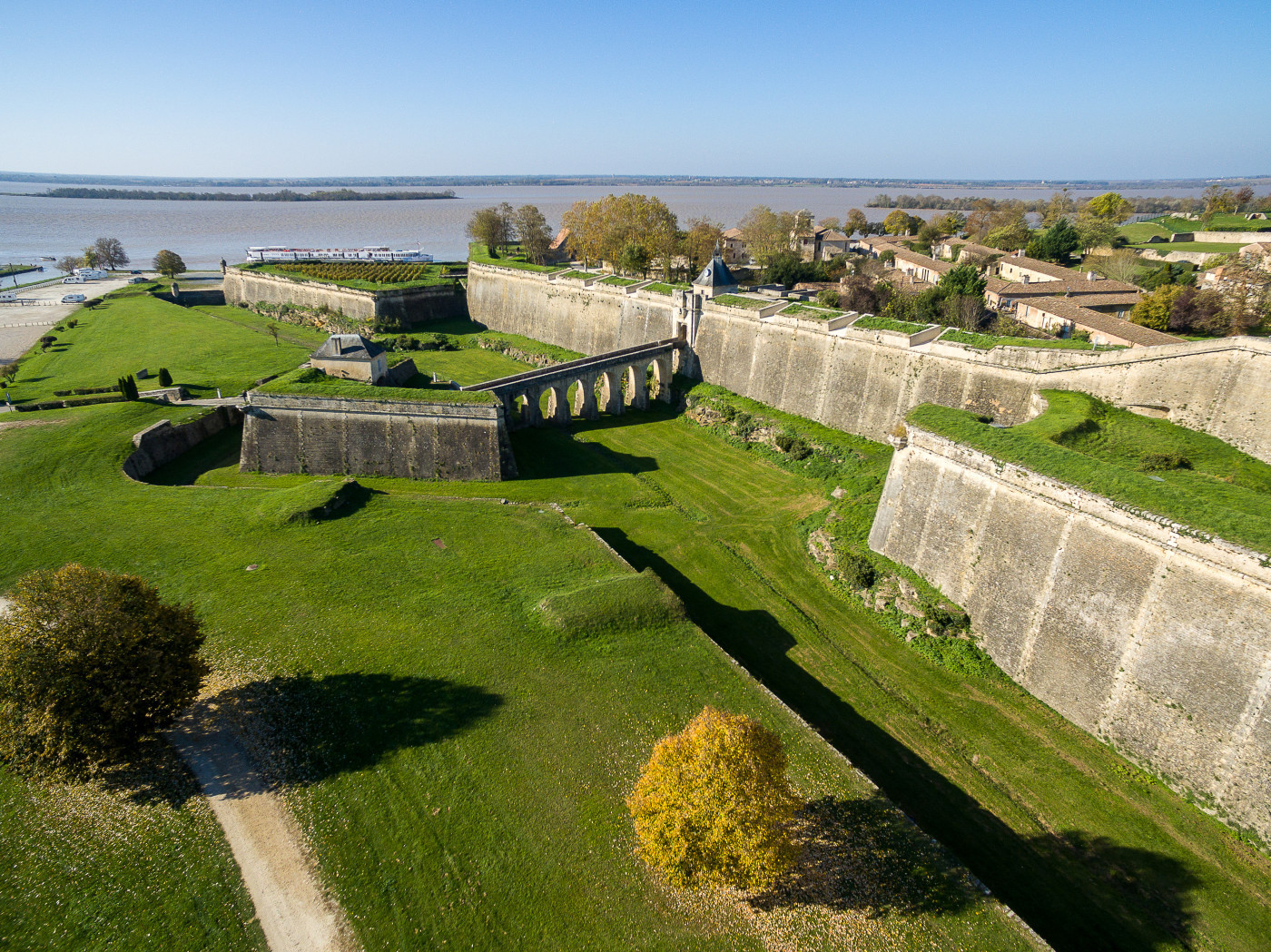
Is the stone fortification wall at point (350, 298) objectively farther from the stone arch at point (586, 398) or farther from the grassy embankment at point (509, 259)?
the stone arch at point (586, 398)

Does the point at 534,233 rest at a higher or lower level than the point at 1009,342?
higher

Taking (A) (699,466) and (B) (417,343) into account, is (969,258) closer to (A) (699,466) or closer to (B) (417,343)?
(A) (699,466)

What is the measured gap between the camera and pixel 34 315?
56.5 meters

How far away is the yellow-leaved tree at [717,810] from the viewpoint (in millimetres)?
9938

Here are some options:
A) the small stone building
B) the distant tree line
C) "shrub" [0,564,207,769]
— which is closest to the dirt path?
"shrub" [0,564,207,769]

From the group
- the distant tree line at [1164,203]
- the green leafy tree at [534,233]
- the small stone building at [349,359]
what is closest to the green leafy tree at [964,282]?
the small stone building at [349,359]

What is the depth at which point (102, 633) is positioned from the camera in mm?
12414

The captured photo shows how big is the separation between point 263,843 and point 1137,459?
25.8 metres

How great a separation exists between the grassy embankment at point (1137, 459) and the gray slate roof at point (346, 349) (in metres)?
28.1

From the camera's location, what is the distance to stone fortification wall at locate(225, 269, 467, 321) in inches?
2095

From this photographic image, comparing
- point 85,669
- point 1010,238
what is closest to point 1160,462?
point 85,669

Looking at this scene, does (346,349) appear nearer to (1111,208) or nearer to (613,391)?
(613,391)

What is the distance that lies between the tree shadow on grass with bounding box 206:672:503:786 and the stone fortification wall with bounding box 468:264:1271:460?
23319mm

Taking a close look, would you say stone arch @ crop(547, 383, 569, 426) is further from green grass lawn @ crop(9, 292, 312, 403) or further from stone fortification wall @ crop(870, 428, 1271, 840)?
stone fortification wall @ crop(870, 428, 1271, 840)
